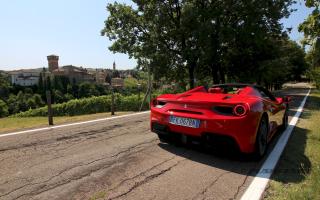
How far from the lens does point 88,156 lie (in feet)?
16.1

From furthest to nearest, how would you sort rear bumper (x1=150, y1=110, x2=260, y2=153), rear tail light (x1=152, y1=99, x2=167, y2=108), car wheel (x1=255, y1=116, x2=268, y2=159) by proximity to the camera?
1. rear tail light (x1=152, y1=99, x2=167, y2=108)
2. car wheel (x1=255, y1=116, x2=268, y2=159)
3. rear bumper (x1=150, y1=110, x2=260, y2=153)

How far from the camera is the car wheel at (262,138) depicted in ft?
16.7

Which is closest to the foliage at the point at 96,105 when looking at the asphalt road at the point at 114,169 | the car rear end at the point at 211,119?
the asphalt road at the point at 114,169

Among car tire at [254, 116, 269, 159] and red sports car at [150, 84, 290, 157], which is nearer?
red sports car at [150, 84, 290, 157]

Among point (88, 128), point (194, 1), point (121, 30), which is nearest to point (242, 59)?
point (194, 1)

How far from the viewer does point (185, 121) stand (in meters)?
5.09

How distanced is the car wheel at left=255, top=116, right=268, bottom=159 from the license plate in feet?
3.29

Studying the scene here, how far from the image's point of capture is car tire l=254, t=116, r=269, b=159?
5.10m

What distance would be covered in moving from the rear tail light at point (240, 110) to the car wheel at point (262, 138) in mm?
570

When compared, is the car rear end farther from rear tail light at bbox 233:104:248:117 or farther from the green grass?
the green grass

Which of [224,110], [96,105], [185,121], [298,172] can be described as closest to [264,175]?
[298,172]

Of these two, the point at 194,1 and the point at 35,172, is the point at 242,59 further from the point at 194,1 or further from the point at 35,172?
the point at 35,172

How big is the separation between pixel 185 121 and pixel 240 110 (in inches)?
34.3

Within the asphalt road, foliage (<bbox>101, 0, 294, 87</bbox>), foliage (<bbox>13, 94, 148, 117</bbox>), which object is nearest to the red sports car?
the asphalt road
